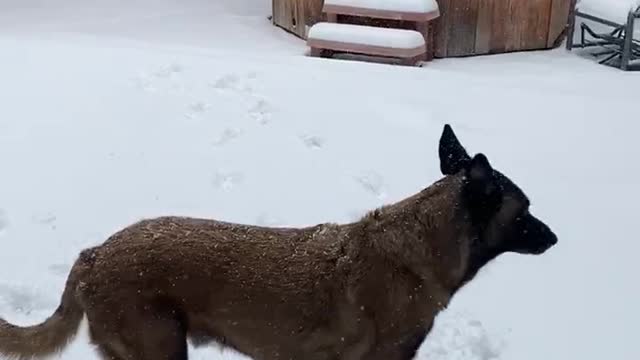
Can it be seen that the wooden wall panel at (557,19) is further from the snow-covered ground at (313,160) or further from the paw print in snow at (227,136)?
the paw print in snow at (227,136)

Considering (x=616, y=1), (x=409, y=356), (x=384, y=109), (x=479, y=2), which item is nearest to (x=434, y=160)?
(x=384, y=109)

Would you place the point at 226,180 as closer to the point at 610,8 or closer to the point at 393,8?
the point at 393,8

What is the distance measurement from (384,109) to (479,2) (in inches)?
166

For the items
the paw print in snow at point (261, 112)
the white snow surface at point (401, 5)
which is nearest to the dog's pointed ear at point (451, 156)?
the paw print in snow at point (261, 112)

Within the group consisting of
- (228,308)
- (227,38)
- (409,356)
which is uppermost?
(228,308)

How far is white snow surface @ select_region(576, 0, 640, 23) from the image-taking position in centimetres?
1164

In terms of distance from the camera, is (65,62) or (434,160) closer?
(434,160)

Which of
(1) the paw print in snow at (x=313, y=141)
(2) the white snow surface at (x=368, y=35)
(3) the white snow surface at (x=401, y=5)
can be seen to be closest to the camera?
(1) the paw print in snow at (x=313, y=141)

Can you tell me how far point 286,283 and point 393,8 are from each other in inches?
309

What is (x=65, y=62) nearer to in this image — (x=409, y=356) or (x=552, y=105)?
(x=552, y=105)

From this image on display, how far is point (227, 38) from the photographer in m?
12.7

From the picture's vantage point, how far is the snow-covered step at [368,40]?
36.1 feet

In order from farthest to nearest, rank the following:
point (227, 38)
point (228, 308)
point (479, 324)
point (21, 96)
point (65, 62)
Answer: point (227, 38), point (65, 62), point (21, 96), point (479, 324), point (228, 308)

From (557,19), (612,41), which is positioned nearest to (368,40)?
(557,19)
